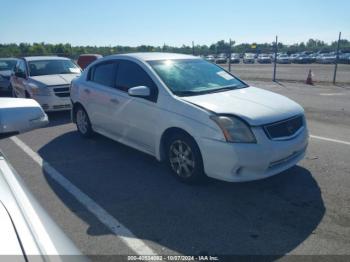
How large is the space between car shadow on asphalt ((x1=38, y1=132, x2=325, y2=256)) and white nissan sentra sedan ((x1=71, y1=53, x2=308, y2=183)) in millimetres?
301

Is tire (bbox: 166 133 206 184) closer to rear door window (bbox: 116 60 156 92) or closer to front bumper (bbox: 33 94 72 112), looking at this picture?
rear door window (bbox: 116 60 156 92)

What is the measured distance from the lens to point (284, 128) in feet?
13.9

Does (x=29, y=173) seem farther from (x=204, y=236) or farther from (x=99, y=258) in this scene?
(x=204, y=236)

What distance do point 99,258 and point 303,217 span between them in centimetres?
213

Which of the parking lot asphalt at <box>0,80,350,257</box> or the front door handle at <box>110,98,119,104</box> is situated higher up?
the front door handle at <box>110,98,119,104</box>

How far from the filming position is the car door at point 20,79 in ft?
33.0

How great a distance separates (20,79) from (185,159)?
7828mm

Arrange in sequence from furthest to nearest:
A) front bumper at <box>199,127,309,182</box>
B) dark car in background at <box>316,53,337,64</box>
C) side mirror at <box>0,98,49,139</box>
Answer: dark car in background at <box>316,53,337,64</box> → front bumper at <box>199,127,309,182</box> → side mirror at <box>0,98,49,139</box>

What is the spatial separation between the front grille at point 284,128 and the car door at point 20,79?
8.01 meters

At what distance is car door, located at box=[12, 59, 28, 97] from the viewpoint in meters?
10.1

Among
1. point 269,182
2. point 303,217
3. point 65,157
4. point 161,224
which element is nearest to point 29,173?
point 65,157

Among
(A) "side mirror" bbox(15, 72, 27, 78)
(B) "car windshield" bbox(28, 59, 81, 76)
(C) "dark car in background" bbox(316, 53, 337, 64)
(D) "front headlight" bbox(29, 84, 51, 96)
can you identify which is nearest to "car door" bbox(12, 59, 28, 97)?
(A) "side mirror" bbox(15, 72, 27, 78)

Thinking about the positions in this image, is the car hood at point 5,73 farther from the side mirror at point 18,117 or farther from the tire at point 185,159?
the side mirror at point 18,117

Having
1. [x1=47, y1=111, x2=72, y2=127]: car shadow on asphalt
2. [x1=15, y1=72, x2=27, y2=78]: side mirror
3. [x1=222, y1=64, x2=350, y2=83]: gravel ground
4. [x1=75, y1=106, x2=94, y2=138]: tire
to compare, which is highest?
[x1=15, y1=72, x2=27, y2=78]: side mirror
